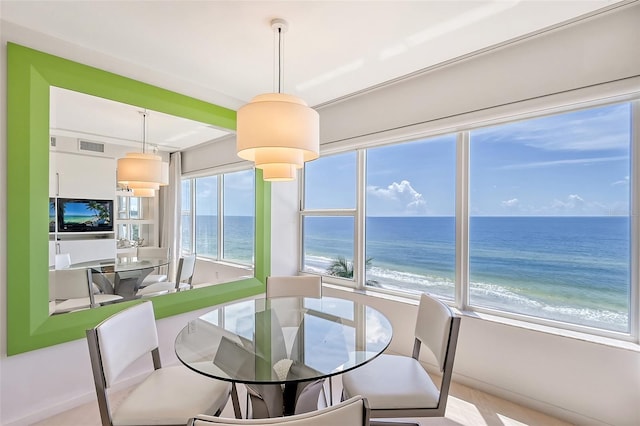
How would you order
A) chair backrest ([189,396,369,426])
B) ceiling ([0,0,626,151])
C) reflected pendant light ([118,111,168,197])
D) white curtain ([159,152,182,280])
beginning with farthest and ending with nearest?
1. white curtain ([159,152,182,280])
2. reflected pendant light ([118,111,168,197])
3. ceiling ([0,0,626,151])
4. chair backrest ([189,396,369,426])

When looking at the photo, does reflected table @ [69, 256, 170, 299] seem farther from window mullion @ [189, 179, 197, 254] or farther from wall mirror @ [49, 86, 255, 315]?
window mullion @ [189, 179, 197, 254]

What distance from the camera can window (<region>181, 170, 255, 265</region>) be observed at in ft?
9.99

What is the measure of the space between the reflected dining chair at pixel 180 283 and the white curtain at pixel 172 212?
54 mm

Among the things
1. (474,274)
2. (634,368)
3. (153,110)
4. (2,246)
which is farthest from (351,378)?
(153,110)

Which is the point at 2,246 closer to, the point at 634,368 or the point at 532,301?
the point at 532,301

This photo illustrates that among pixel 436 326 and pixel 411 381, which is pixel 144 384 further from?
pixel 436 326

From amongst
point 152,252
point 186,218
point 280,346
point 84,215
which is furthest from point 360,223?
point 84,215

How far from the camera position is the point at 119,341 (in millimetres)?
1500

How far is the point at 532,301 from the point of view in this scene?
2264mm

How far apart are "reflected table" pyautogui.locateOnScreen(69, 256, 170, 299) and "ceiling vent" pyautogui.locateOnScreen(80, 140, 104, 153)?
843 millimetres

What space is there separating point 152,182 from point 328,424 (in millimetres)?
2214

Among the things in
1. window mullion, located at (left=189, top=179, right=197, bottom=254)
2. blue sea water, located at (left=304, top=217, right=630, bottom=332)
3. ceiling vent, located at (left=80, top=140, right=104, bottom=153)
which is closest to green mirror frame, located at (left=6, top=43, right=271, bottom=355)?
ceiling vent, located at (left=80, top=140, right=104, bottom=153)

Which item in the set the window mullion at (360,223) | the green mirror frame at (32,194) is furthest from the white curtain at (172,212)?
the window mullion at (360,223)

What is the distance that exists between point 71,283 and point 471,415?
2861 millimetres
